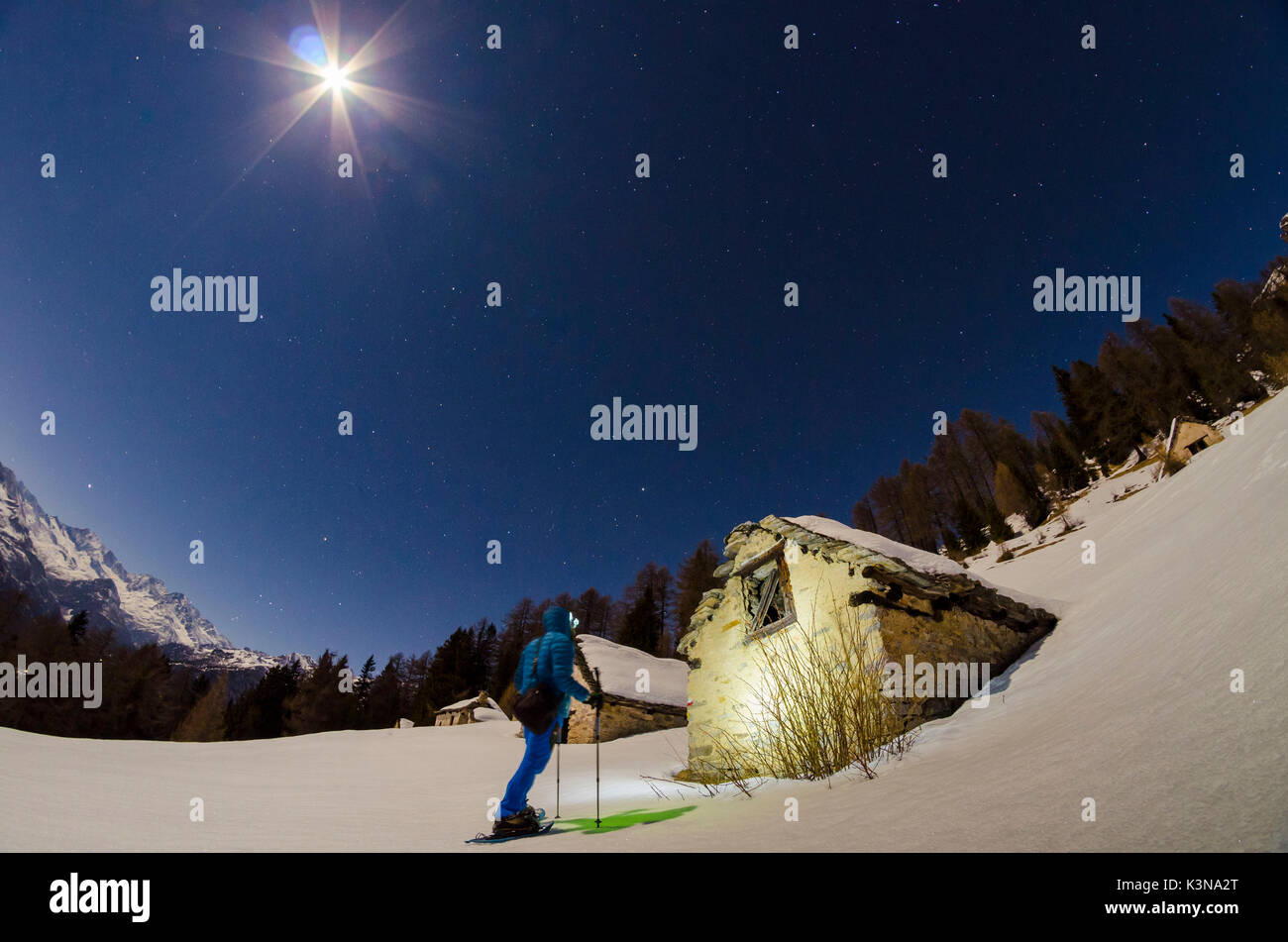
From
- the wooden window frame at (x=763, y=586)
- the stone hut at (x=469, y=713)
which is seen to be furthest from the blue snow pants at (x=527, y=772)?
the stone hut at (x=469, y=713)

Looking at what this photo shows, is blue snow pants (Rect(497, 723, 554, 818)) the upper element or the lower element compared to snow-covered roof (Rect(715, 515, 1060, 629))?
lower

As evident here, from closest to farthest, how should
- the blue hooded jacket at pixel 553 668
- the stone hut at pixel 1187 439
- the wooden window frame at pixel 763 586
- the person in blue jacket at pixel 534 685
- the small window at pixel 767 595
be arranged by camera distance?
the person in blue jacket at pixel 534 685
the blue hooded jacket at pixel 553 668
the wooden window frame at pixel 763 586
the small window at pixel 767 595
the stone hut at pixel 1187 439

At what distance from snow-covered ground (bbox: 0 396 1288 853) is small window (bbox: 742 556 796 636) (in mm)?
2894

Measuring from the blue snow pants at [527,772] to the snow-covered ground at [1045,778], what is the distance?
44cm

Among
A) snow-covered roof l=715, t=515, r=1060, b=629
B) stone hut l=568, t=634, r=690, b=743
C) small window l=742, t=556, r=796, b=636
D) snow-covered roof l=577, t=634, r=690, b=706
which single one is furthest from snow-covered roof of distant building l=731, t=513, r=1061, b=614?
stone hut l=568, t=634, r=690, b=743

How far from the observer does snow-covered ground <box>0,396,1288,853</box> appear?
5.49ft

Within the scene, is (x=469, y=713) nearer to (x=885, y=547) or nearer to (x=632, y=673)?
(x=632, y=673)

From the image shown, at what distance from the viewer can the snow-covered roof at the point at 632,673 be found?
586 inches

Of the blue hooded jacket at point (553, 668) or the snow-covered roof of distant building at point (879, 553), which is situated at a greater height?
the snow-covered roof of distant building at point (879, 553)

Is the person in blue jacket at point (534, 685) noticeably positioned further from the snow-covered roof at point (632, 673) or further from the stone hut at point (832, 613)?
the snow-covered roof at point (632, 673)

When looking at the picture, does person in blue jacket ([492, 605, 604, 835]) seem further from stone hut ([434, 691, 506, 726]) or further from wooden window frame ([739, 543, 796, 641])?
stone hut ([434, 691, 506, 726])

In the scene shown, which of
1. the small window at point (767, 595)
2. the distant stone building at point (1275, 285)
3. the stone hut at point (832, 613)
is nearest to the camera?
the stone hut at point (832, 613)
